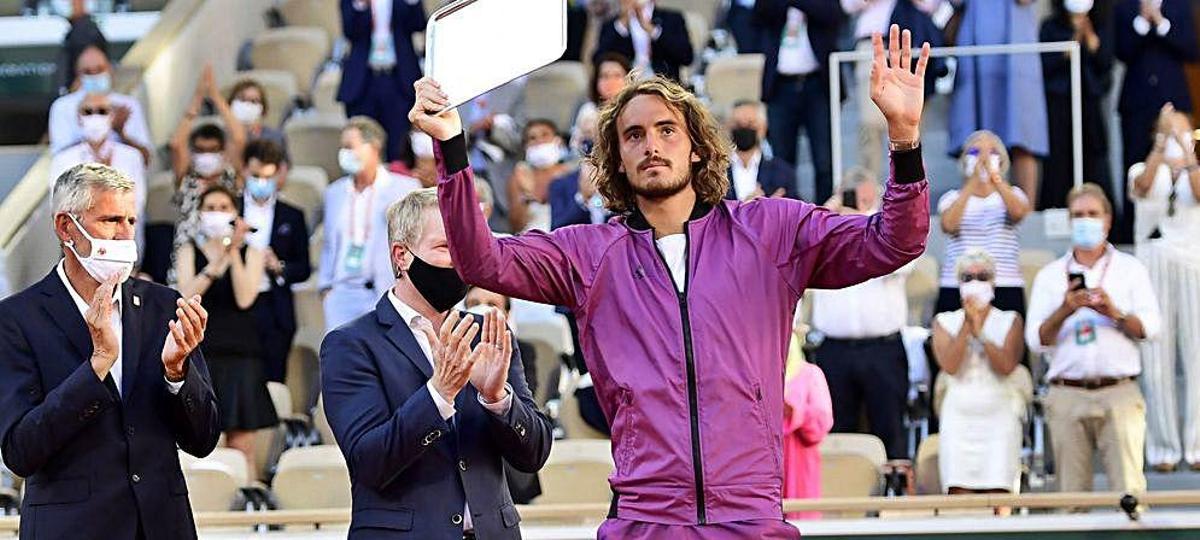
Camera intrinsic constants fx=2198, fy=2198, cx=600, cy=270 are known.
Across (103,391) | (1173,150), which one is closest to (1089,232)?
(1173,150)

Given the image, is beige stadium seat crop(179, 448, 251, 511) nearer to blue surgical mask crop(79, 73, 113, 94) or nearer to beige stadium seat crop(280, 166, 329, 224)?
beige stadium seat crop(280, 166, 329, 224)

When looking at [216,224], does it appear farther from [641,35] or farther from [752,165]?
[641,35]

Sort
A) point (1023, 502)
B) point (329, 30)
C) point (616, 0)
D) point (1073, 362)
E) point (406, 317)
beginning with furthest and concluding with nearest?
1. point (329, 30)
2. point (616, 0)
3. point (1073, 362)
4. point (1023, 502)
5. point (406, 317)

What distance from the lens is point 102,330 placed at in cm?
499

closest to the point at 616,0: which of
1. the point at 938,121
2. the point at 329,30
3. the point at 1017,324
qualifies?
the point at 938,121

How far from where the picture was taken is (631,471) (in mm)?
4445

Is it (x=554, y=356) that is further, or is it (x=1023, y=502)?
(x=554, y=356)

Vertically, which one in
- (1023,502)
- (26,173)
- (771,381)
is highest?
(26,173)

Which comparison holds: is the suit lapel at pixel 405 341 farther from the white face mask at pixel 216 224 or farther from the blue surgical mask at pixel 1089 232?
the white face mask at pixel 216 224

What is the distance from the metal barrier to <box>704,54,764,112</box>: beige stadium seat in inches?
44.8

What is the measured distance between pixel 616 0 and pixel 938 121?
80.0 inches

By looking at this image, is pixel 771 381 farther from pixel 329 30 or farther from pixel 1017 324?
pixel 329 30

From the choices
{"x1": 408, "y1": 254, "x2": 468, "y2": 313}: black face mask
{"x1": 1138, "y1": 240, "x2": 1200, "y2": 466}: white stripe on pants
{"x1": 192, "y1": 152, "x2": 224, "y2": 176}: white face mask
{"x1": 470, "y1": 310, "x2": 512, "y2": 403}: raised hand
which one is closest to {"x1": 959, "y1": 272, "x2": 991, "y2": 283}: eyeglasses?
{"x1": 1138, "y1": 240, "x2": 1200, "y2": 466}: white stripe on pants

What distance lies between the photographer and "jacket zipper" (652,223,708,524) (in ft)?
14.3
